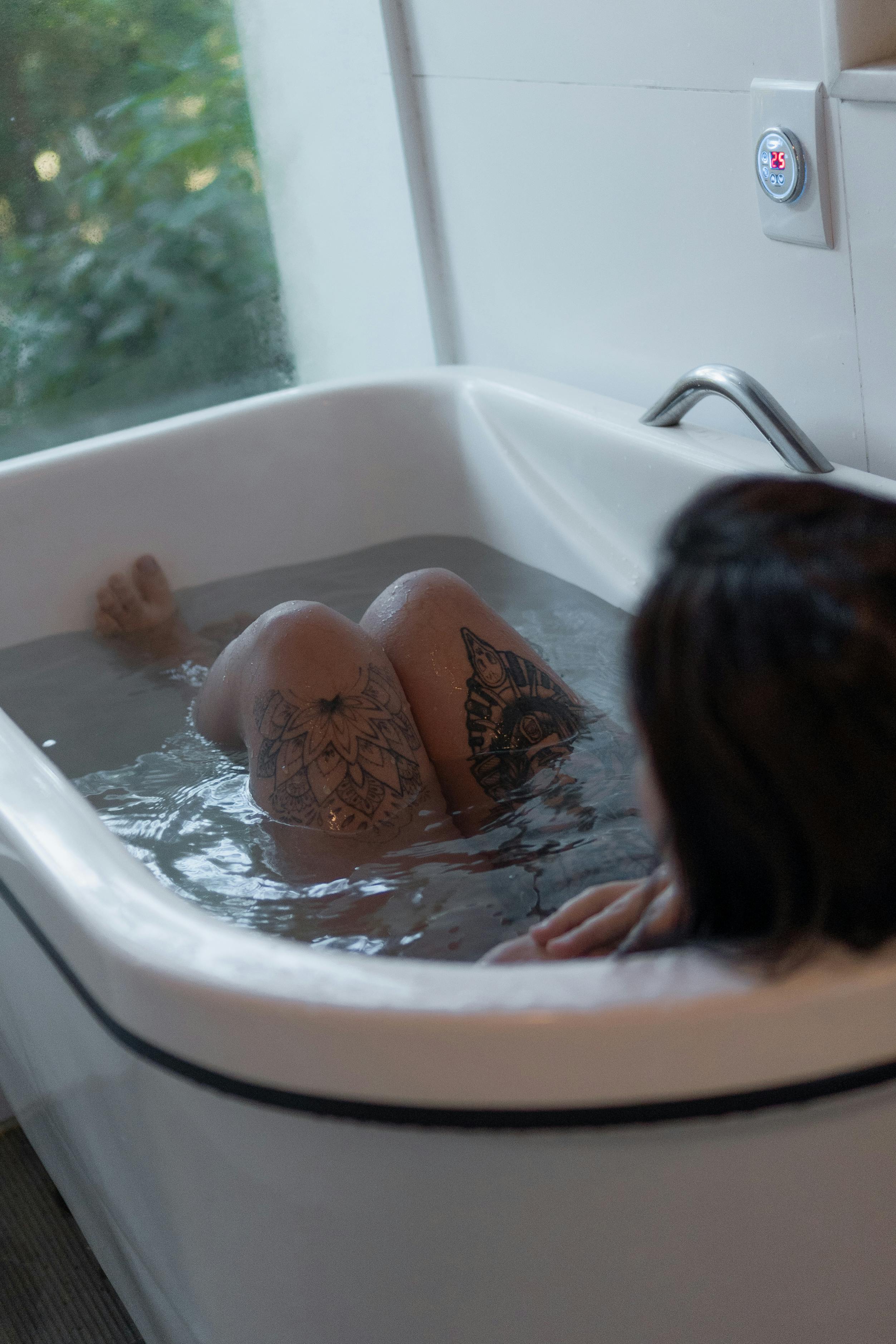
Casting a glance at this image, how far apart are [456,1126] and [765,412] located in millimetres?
934

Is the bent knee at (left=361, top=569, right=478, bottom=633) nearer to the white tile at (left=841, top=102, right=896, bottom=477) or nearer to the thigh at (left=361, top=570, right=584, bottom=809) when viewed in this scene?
the thigh at (left=361, top=570, right=584, bottom=809)

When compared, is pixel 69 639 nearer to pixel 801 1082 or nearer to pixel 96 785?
pixel 96 785

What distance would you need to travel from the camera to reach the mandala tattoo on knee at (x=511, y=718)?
127 centimetres

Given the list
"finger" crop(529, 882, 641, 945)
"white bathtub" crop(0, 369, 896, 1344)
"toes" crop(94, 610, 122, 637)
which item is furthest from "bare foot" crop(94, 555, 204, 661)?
"finger" crop(529, 882, 641, 945)

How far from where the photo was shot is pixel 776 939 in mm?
660

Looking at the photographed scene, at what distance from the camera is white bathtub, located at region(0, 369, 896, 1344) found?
65 centimetres

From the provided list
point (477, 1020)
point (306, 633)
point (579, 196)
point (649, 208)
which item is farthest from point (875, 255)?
point (477, 1020)

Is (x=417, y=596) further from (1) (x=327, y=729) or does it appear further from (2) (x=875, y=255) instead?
(2) (x=875, y=255)

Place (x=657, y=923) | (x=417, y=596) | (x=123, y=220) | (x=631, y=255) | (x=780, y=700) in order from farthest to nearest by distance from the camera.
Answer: (x=123, y=220) < (x=631, y=255) < (x=417, y=596) < (x=657, y=923) < (x=780, y=700)

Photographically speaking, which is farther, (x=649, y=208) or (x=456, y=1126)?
(x=649, y=208)

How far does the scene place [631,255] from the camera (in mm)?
1696

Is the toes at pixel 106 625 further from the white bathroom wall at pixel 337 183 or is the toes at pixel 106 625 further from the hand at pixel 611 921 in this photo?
the hand at pixel 611 921

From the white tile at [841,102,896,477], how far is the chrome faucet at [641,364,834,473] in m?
0.07

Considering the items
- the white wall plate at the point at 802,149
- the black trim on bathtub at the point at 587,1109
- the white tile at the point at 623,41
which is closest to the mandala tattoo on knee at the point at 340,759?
the black trim on bathtub at the point at 587,1109
